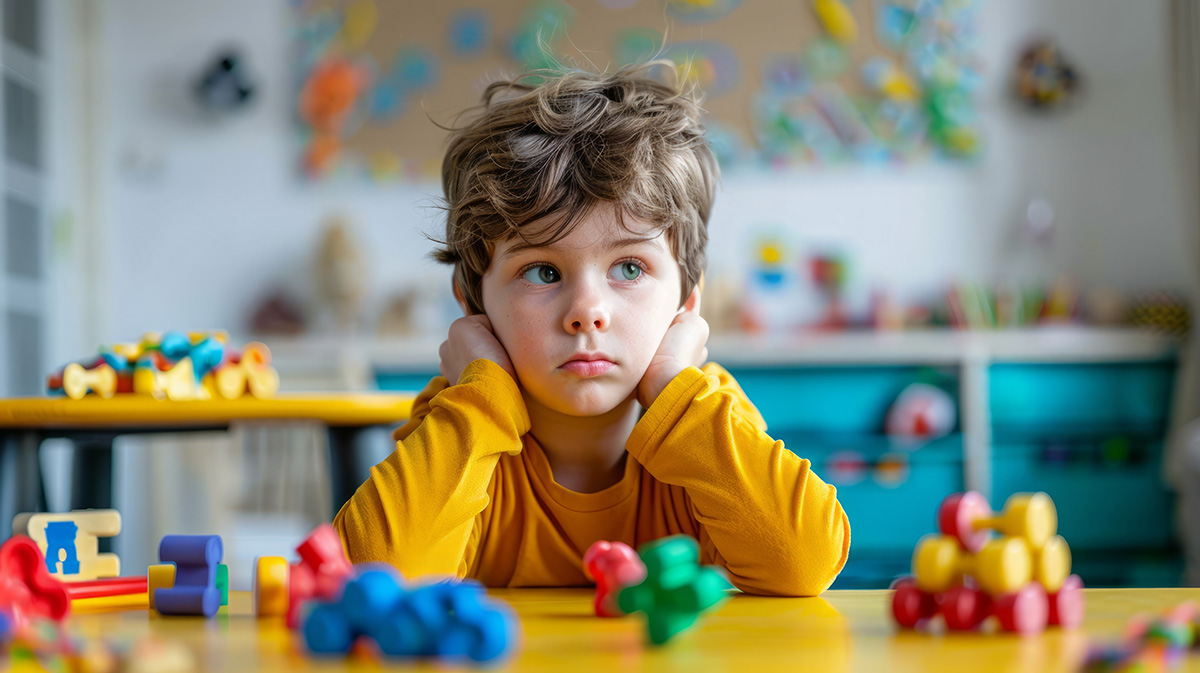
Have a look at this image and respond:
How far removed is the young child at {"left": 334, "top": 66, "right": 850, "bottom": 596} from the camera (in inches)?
28.7

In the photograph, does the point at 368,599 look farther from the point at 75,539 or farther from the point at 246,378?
the point at 246,378

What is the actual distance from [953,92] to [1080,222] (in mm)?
610

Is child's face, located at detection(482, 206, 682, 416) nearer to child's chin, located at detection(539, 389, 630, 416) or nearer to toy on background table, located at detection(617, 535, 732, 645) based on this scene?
child's chin, located at detection(539, 389, 630, 416)

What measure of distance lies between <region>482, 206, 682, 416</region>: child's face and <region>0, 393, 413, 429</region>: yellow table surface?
66 cm

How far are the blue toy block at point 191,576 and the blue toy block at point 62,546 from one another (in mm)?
179

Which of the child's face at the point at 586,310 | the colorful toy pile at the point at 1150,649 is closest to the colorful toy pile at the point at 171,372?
the child's face at the point at 586,310

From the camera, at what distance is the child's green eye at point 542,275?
30.6 inches

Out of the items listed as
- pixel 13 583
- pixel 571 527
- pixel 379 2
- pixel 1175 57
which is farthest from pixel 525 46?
pixel 13 583

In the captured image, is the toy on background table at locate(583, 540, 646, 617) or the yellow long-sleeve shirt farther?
the yellow long-sleeve shirt

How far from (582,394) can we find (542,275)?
3.9 inches

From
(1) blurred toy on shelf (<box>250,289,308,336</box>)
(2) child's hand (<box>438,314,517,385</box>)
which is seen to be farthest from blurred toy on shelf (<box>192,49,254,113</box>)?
(2) child's hand (<box>438,314,517,385</box>)

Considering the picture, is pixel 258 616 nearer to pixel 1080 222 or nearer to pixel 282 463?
pixel 282 463

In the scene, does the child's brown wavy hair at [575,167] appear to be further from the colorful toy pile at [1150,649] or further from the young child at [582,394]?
the colorful toy pile at [1150,649]

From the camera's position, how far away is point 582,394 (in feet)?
2.52
